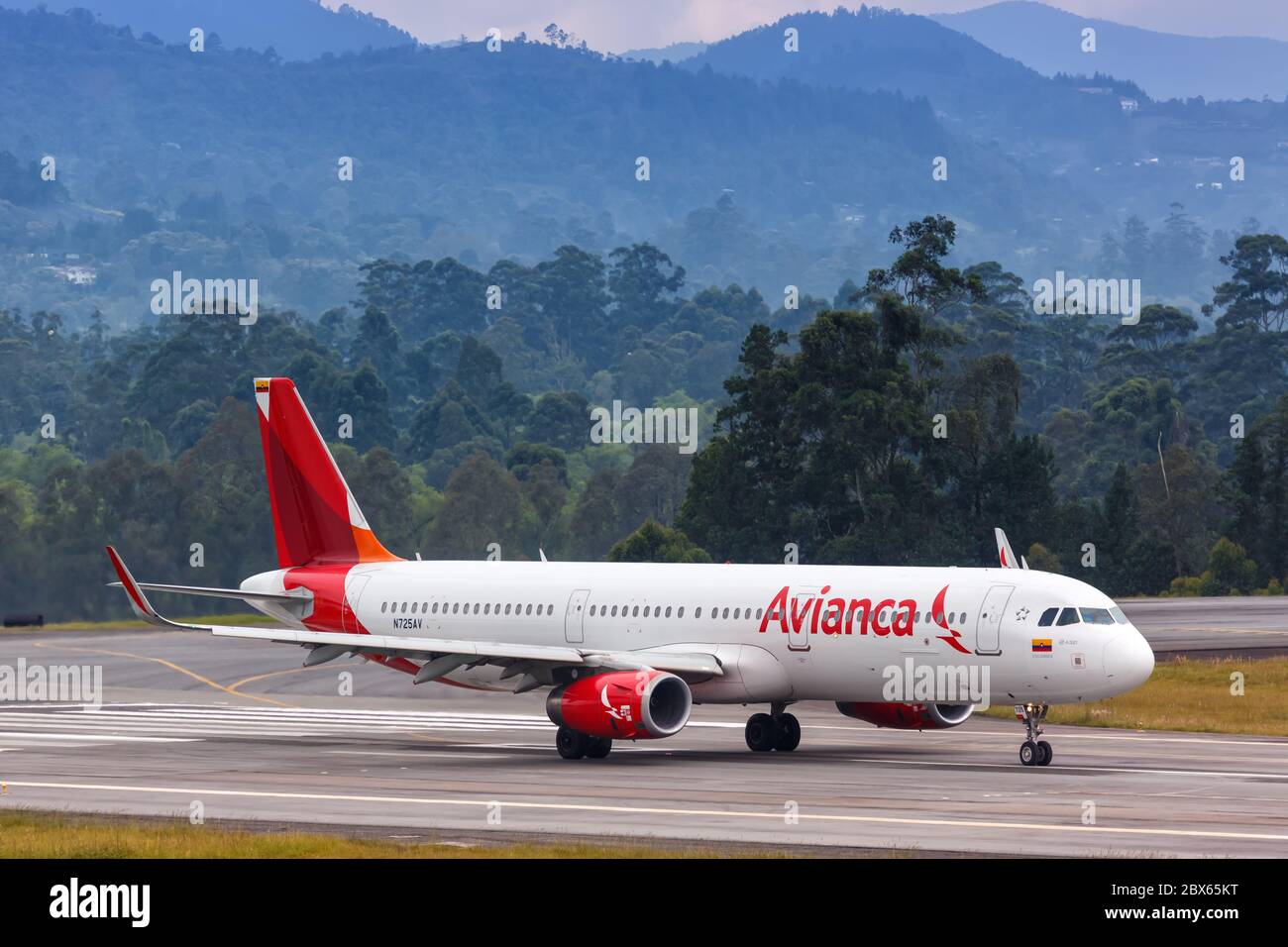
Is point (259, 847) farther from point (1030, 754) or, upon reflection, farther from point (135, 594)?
point (1030, 754)

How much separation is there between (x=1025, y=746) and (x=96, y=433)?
165m

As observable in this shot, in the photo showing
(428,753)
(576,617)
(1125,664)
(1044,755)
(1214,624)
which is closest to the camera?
(1125,664)

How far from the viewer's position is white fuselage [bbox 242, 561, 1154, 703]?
3503 cm

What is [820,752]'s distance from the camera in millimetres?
39250

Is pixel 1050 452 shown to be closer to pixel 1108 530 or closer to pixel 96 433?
pixel 1108 530

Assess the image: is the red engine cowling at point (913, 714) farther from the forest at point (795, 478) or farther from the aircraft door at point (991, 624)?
the forest at point (795, 478)

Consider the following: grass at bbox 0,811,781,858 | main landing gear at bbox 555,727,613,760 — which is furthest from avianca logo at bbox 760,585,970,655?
grass at bbox 0,811,781,858

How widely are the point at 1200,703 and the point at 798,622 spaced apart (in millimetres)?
17302

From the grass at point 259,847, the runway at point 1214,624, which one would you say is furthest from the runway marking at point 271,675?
the grass at point 259,847

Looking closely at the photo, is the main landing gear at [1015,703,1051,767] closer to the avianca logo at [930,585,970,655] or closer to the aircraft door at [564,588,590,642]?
the avianca logo at [930,585,970,655]

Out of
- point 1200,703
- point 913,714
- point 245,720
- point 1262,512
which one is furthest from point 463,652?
point 1262,512

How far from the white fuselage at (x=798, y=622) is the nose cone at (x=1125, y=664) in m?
0.02

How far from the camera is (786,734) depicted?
3938 centimetres

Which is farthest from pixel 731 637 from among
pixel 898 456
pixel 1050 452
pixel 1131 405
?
pixel 1131 405
